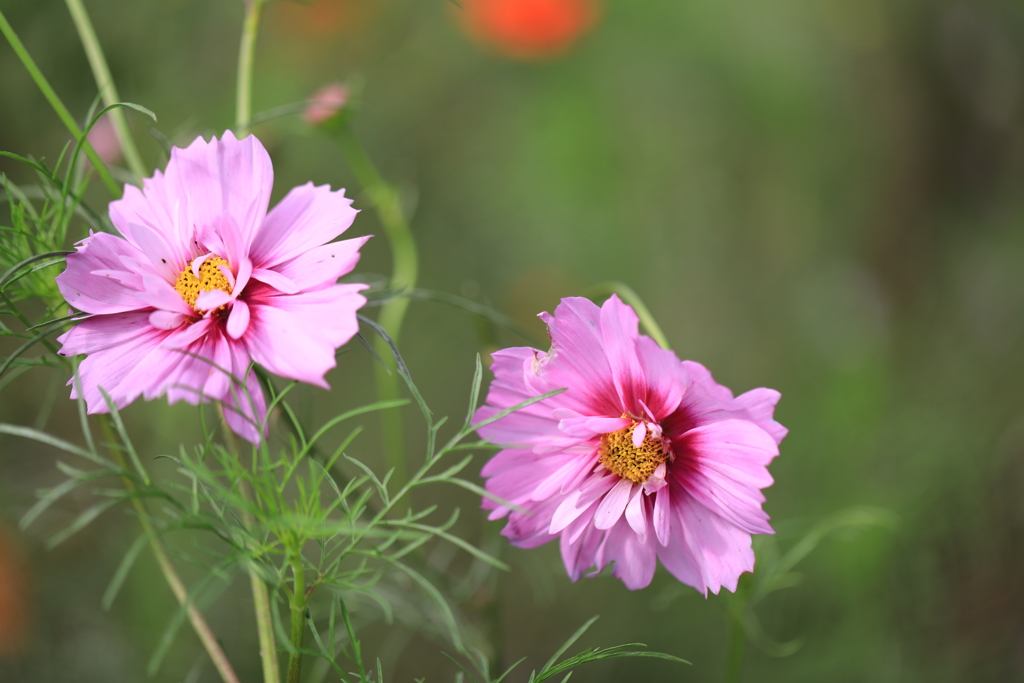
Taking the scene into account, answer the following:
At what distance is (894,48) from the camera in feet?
5.34

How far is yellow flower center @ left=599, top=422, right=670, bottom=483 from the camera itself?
0.35 metres

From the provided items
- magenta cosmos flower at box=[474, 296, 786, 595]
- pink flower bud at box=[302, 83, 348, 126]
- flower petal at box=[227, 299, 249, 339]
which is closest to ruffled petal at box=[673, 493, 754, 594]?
magenta cosmos flower at box=[474, 296, 786, 595]

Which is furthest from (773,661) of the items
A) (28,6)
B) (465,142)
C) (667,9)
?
(667,9)

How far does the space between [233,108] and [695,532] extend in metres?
1.37

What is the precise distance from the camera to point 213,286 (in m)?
0.32

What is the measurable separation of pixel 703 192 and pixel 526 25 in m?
0.60

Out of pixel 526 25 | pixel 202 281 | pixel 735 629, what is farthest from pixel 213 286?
pixel 526 25

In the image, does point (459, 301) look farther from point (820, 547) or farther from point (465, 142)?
point (465, 142)

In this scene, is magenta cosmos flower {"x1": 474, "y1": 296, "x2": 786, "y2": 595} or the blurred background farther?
the blurred background

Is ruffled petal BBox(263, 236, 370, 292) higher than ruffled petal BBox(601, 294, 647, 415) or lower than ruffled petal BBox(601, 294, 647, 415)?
lower

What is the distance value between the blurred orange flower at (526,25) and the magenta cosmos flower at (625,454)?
1192 mm

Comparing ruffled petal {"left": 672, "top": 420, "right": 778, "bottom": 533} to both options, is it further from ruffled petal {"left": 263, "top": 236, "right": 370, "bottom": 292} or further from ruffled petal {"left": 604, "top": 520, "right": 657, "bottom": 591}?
ruffled petal {"left": 263, "top": 236, "right": 370, "bottom": 292}

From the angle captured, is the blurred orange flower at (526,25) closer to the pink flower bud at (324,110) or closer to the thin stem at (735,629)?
the pink flower bud at (324,110)

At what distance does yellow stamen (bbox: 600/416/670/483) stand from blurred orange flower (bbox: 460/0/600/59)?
1193 millimetres
